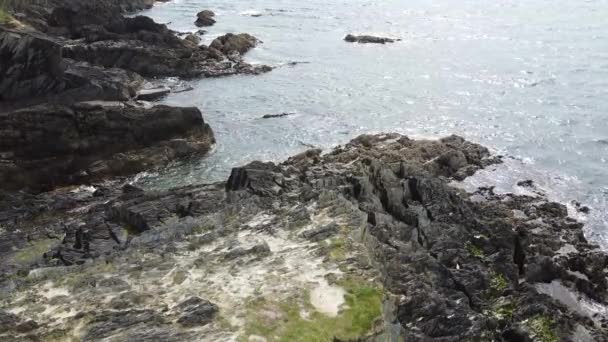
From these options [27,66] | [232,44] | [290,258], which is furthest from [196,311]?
[232,44]

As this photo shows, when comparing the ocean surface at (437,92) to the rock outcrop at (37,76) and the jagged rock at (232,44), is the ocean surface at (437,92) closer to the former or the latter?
the jagged rock at (232,44)

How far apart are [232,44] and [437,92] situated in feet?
98.7

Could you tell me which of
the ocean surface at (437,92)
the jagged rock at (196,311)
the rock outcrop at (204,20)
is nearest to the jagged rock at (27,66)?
the ocean surface at (437,92)

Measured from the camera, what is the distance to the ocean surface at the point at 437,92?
43.5 meters

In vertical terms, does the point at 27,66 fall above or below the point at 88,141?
above

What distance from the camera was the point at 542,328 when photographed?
76.8ft

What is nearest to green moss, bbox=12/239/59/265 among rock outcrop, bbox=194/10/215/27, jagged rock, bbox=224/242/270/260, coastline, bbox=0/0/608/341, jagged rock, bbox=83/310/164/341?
coastline, bbox=0/0/608/341

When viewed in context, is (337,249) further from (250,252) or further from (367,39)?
(367,39)

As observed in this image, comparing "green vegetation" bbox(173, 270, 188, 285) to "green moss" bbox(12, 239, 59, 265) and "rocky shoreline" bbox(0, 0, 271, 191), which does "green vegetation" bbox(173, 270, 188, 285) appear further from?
"rocky shoreline" bbox(0, 0, 271, 191)

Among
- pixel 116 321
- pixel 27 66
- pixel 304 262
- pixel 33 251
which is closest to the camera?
pixel 116 321

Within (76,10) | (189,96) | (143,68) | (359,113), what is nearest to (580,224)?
(359,113)

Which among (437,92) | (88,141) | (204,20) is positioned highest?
(204,20)

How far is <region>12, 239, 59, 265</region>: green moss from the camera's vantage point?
2677cm

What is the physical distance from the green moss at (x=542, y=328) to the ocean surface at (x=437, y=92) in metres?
12.0
